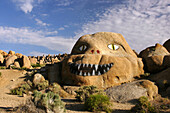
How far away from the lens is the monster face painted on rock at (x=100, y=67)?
15.0 m

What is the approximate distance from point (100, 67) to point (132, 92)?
4258 mm

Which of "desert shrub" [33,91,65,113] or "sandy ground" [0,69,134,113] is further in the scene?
"sandy ground" [0,69,134,113]

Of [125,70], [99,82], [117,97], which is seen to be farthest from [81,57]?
[117,97]

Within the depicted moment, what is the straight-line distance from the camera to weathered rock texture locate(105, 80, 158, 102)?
11913 millimetres

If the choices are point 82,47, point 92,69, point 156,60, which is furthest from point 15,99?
point 156,60

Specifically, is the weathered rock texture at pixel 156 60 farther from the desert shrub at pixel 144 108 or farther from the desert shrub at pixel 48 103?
the desert shrub at pixel 48 103

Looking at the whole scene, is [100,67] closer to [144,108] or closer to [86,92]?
[86,92]

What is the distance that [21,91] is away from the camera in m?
14.5

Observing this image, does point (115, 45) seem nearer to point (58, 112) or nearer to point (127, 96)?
point (127, 96)

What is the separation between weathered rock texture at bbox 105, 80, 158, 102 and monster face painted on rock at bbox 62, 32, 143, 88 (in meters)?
2.11

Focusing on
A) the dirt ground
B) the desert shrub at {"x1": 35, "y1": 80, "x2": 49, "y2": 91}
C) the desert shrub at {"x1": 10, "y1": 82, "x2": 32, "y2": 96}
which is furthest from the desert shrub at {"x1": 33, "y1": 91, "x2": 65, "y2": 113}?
the desert shrub at {"x1": 35, "y1": 80, "x2": 49, "y2": 91}

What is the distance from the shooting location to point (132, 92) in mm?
12234

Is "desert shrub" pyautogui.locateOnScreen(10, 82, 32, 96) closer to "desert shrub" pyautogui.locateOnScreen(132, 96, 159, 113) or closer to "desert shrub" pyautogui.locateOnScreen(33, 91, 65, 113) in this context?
"desert shrub" pyautogui.locateOnScreen(33, 91, 65, 113)

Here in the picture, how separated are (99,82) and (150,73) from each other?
6.25 metres
